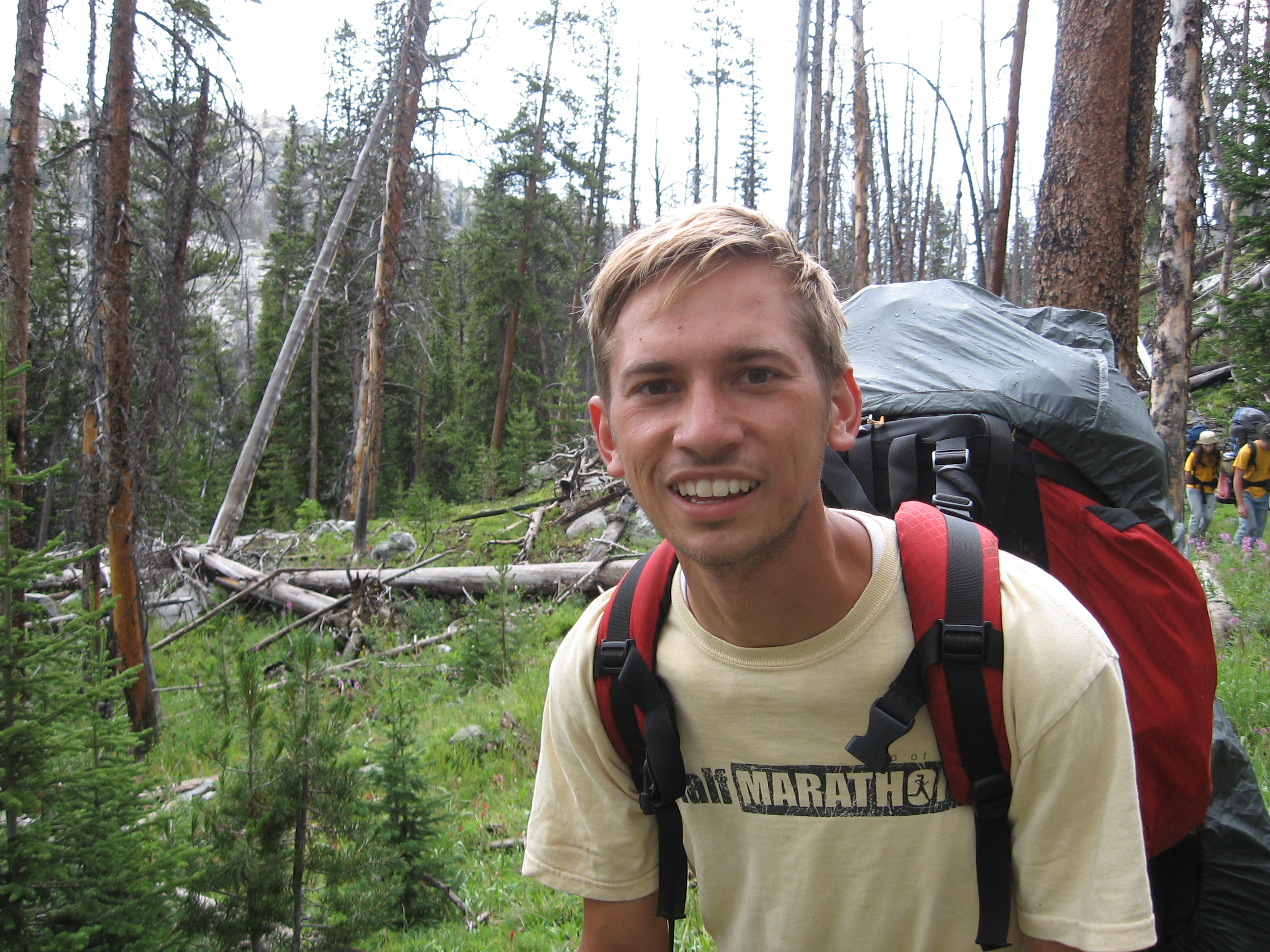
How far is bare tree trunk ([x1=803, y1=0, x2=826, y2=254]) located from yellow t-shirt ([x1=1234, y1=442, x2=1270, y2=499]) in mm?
9850

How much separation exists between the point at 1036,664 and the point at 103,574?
41.7ft

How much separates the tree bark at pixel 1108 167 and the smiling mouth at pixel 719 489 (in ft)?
9.68

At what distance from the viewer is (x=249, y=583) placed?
11.9 metres

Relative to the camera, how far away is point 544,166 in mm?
26125

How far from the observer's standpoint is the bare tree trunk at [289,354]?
13.6 m

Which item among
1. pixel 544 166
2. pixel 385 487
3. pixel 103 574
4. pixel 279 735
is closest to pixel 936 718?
pixel 279 735

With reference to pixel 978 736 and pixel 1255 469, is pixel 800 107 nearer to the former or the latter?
pixel 1255 469

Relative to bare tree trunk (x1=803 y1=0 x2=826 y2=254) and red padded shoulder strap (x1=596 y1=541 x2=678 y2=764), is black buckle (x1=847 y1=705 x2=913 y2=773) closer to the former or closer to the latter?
red padded shoulder strap (x1=596 y1=541 x2=678 y2=764)

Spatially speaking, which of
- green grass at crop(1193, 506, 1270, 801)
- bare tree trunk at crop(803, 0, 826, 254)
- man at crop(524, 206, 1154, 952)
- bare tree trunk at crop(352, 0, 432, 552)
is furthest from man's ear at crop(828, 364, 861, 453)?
bare tree trunk at crop(803, 0, 826, 254)

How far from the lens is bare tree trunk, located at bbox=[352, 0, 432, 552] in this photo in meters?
13.0

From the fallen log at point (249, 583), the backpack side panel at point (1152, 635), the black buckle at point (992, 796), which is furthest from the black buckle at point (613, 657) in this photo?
the fallen log at point (249, 583)

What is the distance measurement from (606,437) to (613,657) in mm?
479

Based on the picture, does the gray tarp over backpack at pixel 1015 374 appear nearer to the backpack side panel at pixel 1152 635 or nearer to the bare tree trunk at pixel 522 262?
the backpack side panel at pixel 1152 635

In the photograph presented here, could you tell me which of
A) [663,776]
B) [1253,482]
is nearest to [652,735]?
[663,776]
